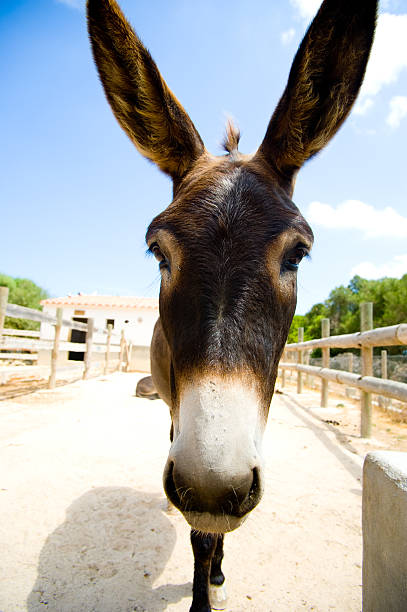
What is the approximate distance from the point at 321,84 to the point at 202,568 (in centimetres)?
278

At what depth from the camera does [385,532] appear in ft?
3.16

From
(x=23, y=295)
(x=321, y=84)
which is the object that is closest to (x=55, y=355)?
(x=321, y=84)

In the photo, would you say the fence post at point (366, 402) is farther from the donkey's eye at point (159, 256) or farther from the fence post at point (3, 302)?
the fence post at point (3, 302)

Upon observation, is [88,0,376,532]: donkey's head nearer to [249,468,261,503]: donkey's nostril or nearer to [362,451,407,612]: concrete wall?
[249,468,261,503]: donkey's nostril

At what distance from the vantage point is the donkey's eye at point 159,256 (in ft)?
5.36

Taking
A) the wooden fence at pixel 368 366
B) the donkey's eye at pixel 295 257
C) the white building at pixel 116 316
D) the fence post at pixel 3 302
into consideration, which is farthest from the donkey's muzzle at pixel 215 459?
the white building at pixel 116 316

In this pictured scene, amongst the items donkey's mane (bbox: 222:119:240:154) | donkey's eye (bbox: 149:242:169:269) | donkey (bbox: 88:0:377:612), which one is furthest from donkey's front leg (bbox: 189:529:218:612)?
donkey's mane (bbox: 222:119:240:154)

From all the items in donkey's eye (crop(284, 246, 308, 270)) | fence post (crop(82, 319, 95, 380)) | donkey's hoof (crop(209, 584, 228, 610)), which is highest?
donkey's eye (crop(284, 246, 308, 270))

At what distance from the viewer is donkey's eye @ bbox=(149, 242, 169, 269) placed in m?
1.63

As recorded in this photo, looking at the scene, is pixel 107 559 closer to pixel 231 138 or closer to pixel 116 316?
pixel 231 138

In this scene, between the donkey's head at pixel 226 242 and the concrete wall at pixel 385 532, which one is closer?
the concrete wall at pixel 385 532

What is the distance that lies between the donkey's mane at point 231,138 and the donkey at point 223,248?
0.44m

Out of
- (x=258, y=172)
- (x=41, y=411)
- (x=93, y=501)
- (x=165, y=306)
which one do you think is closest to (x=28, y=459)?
(x=93, y=501)

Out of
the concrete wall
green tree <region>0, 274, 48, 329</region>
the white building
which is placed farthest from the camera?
green tree <region>0, 274, 48, 329</region>
